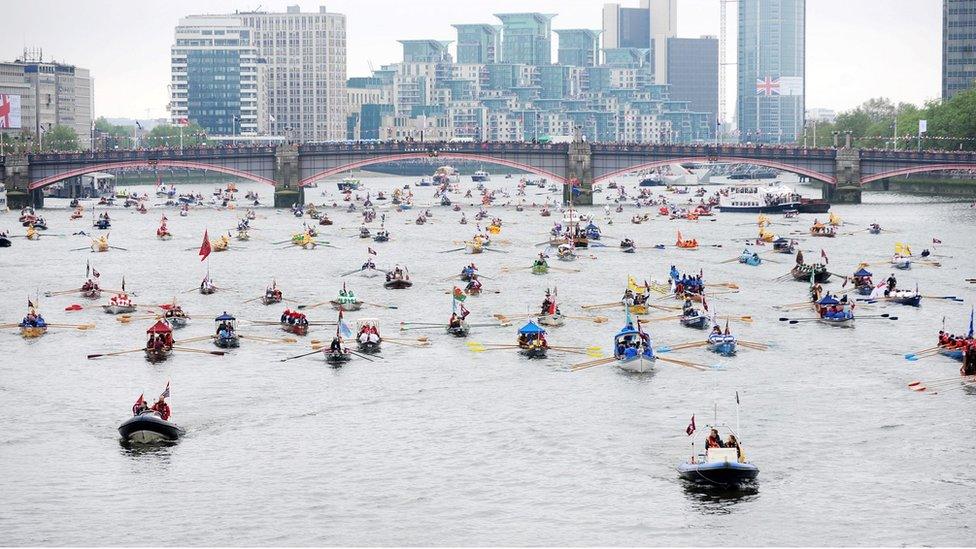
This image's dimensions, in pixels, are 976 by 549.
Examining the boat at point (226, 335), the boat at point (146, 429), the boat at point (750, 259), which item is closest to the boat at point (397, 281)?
the boat at point (226, 335)

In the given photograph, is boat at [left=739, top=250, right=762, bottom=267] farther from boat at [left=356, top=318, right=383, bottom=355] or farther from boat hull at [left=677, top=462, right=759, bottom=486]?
boat hull at [left=677, top=462, right=759, bottom=486]

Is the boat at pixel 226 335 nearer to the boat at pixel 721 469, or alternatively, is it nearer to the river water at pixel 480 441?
the river water at pixel 480 441

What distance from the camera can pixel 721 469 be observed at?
6525 cm

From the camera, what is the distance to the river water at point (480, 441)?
202 ft

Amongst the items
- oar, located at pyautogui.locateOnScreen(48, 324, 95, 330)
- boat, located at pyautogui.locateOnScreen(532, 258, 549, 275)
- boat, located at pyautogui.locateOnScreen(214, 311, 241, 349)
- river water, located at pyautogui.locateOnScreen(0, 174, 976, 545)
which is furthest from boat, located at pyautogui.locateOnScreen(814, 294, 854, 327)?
oar, located at pyautogui.locateOnScreen(48, 324, 95, 330)

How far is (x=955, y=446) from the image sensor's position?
2827 inches

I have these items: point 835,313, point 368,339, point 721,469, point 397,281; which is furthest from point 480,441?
point 397,281

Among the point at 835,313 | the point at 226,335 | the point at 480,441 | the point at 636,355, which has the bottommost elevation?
the point at 480,441

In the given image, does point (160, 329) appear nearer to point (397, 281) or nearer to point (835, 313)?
point (397, 281)

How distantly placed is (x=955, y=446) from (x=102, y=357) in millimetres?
49235

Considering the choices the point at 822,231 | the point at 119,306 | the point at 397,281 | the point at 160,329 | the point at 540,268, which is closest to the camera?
the point at 160,329

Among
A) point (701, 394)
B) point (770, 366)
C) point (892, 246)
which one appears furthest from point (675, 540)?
point (892, 246)

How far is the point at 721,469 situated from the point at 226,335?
4055cm

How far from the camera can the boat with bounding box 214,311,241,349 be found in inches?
3789
